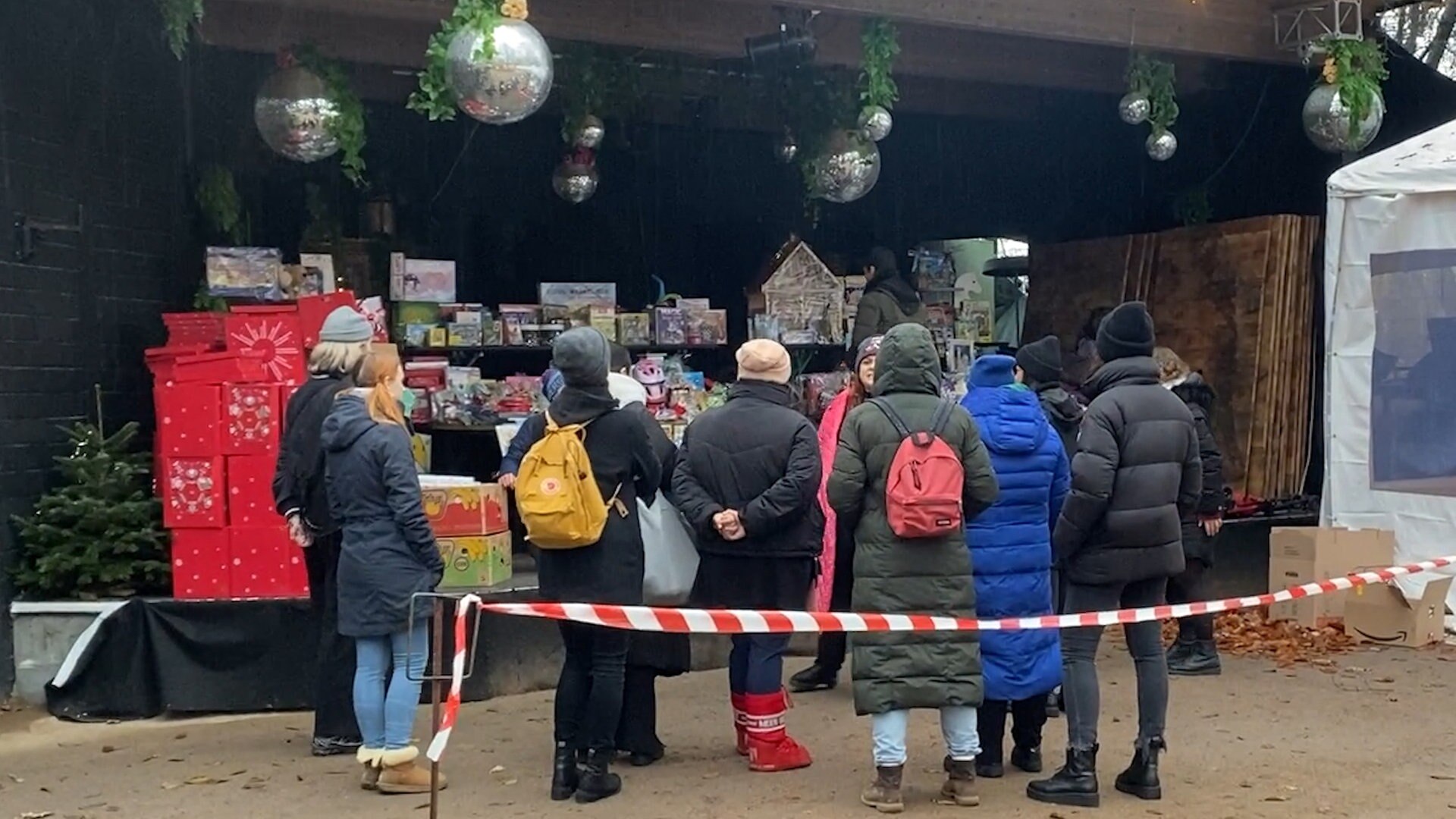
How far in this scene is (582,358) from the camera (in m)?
5.57

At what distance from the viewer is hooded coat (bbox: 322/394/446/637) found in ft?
18.5

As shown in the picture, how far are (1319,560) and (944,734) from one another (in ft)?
13.8

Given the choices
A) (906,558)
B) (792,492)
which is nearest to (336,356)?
(792,492)

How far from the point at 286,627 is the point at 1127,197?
8.24 metres

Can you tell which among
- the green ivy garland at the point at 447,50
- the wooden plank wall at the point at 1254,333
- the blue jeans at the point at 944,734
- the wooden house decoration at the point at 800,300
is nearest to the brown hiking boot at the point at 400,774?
the blue jeans at the point at 944,734

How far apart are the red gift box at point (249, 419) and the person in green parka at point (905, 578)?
3099 millimetres

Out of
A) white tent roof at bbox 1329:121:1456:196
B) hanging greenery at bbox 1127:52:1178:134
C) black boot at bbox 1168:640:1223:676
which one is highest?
hanging greenery at bbox 1127:52:1178:134

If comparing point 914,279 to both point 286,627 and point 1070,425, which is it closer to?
point 1070,425

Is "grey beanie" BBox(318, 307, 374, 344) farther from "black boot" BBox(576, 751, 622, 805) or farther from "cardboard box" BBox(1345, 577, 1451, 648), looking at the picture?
"cardboard box" BBox(1345, 577, 1451, 648)

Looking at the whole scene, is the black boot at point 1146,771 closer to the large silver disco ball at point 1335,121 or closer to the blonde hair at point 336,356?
the blonde hair at point 336,356

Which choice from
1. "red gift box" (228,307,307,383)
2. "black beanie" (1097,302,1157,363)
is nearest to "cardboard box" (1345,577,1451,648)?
"black beanie" (1097,302,1157,363)

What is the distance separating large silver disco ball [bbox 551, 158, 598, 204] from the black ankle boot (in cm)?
542

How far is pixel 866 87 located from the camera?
30.7 feet

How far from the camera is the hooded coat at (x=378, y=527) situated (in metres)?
5.63
